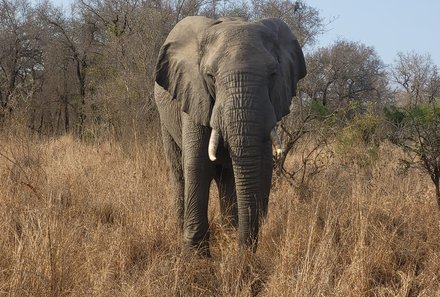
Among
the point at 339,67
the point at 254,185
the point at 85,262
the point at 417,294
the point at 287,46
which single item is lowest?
the point at 417,294

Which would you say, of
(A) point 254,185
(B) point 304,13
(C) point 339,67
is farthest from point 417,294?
(C) point 339,67

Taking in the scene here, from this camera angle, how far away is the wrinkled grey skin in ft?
11.7

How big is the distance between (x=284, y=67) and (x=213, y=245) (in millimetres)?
1619

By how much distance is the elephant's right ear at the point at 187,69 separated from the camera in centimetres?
394

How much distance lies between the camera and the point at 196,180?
4.12 metres

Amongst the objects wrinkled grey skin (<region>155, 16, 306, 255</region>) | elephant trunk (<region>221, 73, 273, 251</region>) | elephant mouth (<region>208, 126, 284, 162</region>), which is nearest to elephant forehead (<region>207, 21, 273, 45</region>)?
wrinkled grey skin (<region>155, 16, 306, 255</region>)

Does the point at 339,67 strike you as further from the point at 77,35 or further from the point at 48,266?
the point at 48,266

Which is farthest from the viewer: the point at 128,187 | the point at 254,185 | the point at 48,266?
the point at 128,187

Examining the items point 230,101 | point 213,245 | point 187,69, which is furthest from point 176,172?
point 230,101

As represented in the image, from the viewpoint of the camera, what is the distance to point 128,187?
5535 millimetres

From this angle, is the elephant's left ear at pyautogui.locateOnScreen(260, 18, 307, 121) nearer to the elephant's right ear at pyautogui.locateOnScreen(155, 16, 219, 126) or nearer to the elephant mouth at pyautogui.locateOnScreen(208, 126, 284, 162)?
the elephant mouth at pyautogui.locateOnScreen(208, 126, 284, 162)

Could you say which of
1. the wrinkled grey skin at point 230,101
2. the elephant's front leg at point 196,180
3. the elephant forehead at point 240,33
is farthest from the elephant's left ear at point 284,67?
the elephant's front leg at point 196,180

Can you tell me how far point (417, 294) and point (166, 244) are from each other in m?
1.86

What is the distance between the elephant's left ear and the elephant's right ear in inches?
18.1
